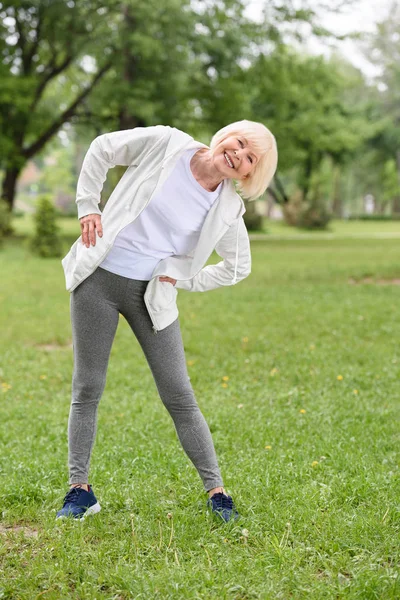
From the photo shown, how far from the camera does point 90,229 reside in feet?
10.5

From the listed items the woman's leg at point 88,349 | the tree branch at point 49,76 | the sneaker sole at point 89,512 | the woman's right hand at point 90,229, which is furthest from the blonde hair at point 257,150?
the tree branch at point 49,76

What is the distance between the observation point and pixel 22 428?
17.7 ft

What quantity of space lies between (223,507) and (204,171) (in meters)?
1.62

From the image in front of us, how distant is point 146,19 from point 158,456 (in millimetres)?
19816

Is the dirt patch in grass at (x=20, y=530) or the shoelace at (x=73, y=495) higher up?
the shoelace at (x=73, y=495)

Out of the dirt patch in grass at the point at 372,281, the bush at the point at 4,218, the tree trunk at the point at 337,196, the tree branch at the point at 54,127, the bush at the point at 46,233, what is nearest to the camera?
the dirt patch in grass at the point at 372,281

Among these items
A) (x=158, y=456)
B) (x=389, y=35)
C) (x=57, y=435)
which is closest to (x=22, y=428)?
(x=57, y=435)

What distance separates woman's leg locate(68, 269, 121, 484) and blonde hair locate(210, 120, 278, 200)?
0.72 metres

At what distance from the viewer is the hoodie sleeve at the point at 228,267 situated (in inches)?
136

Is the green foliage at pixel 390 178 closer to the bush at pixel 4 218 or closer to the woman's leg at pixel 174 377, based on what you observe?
the bush at pixel 4 218

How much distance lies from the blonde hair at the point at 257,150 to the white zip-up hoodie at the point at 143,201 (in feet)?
0.23

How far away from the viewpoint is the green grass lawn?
117 inches

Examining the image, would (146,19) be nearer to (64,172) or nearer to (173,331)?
(173,331)

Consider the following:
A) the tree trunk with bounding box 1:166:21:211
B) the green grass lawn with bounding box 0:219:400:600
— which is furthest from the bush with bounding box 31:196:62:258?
the green grass lawn with bounding box 0:219:400:600
